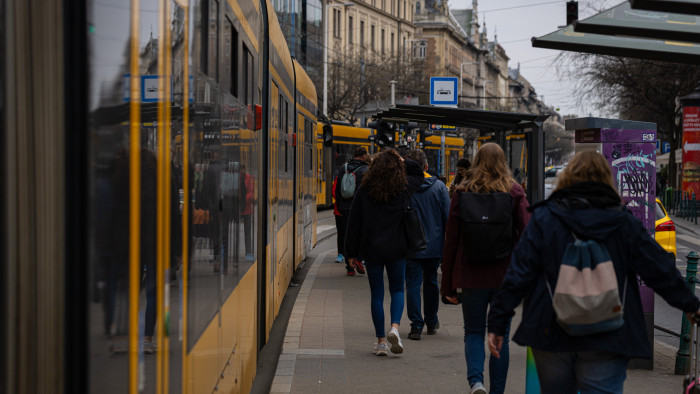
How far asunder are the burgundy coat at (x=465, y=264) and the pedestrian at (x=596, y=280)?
1.69 m

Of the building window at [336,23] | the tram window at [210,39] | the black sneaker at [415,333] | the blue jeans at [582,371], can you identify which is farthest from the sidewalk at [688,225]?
the building window at [336,23]

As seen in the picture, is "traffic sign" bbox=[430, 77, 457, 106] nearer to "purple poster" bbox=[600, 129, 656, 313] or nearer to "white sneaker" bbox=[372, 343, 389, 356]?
"purple poster" bbox=[600, 129, 656, 313]

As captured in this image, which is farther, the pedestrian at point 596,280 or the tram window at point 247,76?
the tram window at point 247,76

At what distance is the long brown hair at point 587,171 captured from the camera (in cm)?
390

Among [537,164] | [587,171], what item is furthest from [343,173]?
[587,171]

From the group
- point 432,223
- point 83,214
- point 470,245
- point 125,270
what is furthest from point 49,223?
point 432,223

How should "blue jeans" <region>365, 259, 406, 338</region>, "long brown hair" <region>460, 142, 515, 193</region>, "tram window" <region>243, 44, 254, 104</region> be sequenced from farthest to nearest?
"blue jeans" <region>365, 259, 406, 338</region> < "long brown hair" <region>460, 142, 515, 193</region> < "tram window" <region>243, 44, 254, 104</region>

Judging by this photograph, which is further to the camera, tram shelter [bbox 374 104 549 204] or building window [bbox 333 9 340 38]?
building window [bbox 333 9 340 38]

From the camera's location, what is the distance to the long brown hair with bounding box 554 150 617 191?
3.90 metres

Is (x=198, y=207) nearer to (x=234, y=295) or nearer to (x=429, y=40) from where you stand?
(x=234, y=295)

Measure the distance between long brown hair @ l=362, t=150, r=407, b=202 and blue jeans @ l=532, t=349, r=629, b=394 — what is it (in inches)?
143

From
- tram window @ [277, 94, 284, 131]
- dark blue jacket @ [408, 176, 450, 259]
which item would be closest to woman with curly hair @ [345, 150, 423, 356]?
dark blue jacket @ [408, 176, 450, 259]

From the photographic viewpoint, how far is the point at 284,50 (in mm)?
9656

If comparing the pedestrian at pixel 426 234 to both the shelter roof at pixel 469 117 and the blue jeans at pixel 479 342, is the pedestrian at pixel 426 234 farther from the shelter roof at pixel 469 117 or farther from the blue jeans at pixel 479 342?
the shelter roof at pixel 469 117
